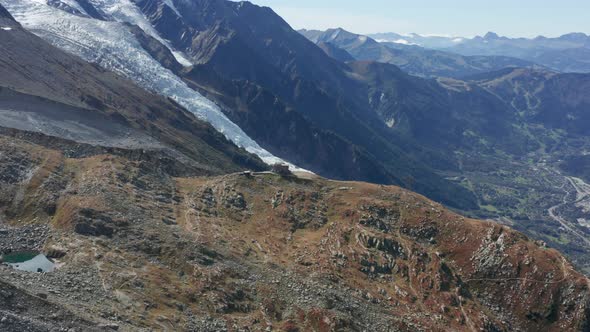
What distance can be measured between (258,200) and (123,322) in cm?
5543

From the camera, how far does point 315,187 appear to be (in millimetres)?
127188

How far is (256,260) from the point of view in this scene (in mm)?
92812

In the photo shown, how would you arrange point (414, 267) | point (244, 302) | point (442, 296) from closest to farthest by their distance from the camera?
point (244, 302) → point (442, 296) → point (414, 267)

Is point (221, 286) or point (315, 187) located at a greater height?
point (315, 187)

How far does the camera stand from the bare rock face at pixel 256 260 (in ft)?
239

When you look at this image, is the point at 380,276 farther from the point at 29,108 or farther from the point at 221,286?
the point at 29,108

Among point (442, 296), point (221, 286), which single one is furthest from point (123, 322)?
point (442, 296)

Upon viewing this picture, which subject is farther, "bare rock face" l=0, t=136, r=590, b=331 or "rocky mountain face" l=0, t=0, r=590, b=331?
"bare rock face" l=0, t=136, r=590, b=331

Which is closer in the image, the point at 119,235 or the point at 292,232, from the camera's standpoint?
the point at 119,235

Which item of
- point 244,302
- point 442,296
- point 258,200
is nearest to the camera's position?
point 244,302

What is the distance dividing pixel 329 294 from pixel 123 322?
33.1 meters

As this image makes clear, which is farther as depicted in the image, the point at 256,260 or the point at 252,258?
the point at 252,258

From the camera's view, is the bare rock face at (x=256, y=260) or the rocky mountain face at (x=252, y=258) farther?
the bare rock face at (x=256, y=260)

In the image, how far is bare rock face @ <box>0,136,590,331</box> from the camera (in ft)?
239
